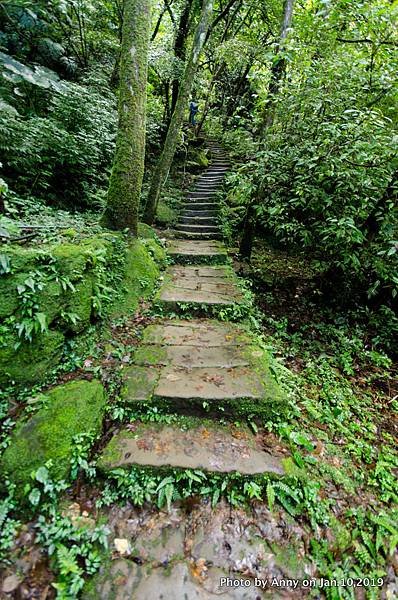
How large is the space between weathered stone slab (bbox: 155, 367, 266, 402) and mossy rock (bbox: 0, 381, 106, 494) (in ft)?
1.91

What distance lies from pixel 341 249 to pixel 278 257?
7.46 ft

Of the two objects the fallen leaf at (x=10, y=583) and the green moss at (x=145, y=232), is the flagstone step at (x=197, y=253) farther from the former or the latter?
the fallen leaf at (x=10, y=583)

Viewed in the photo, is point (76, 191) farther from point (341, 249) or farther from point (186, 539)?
point (186, 539)

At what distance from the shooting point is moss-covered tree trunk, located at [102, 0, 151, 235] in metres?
4.10

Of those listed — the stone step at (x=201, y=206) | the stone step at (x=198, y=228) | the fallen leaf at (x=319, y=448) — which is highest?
the stone step at (x=201, y=206)

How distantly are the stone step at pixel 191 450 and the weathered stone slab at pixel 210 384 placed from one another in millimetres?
265

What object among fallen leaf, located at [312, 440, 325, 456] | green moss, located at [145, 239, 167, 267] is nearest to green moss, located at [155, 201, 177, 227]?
green moss, located at [145, 239, 167, 267]

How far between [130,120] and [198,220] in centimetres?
344

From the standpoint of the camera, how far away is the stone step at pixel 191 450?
234 centimetres

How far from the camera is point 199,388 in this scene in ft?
9.41

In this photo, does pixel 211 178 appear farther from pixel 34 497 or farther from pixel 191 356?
pixel 34 497

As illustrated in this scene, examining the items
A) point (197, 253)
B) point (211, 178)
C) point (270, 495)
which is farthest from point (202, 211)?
point (270, 495)

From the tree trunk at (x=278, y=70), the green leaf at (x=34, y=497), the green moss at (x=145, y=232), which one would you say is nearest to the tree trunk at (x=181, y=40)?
the tree trunk at (x=278, y=70)

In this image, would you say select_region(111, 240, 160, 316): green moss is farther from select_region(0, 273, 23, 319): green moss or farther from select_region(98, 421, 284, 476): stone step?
select_region(98, 421, 284, 476): stone step
